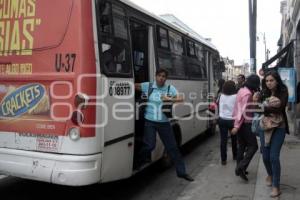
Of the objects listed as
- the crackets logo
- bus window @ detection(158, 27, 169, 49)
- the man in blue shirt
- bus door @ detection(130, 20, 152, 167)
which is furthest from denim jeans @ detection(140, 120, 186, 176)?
the crackets logo

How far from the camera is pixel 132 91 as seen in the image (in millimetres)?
6301

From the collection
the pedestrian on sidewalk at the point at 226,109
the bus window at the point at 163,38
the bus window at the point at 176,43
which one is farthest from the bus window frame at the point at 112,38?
the pedestrian on sidewalk at the point at 226,109

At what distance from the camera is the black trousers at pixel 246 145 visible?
7516mm

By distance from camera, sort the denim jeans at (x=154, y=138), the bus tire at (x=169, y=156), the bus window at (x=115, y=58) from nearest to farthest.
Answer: the bus window at (x=115, y=58)
the denim jeans at (x=154, y=138)
the bus tire at (x=169, y=156)

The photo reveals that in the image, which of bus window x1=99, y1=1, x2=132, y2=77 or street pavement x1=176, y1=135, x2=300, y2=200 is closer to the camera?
bus window x1=99, y1=1, x2=132, y2=77

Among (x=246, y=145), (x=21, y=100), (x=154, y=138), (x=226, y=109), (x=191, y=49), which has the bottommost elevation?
(x=246, y=145)

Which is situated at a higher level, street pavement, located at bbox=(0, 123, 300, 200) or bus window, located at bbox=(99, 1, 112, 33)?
bus window, located at bbox=(99, 1, 112, 33)

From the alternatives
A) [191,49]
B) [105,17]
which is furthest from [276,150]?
[191,49]

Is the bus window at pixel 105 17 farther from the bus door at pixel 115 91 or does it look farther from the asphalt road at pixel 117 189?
the asphalt road at pixel 117 189

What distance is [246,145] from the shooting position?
7.85 m

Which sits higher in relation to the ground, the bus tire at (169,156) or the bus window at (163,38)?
the bus window at (163,38)

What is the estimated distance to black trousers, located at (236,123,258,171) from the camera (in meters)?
7.52

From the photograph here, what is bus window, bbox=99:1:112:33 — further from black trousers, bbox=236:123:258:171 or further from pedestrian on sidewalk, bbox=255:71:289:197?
black trousers, bbox=236:123:258:171

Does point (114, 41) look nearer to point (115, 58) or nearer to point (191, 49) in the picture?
point (115, 58)
